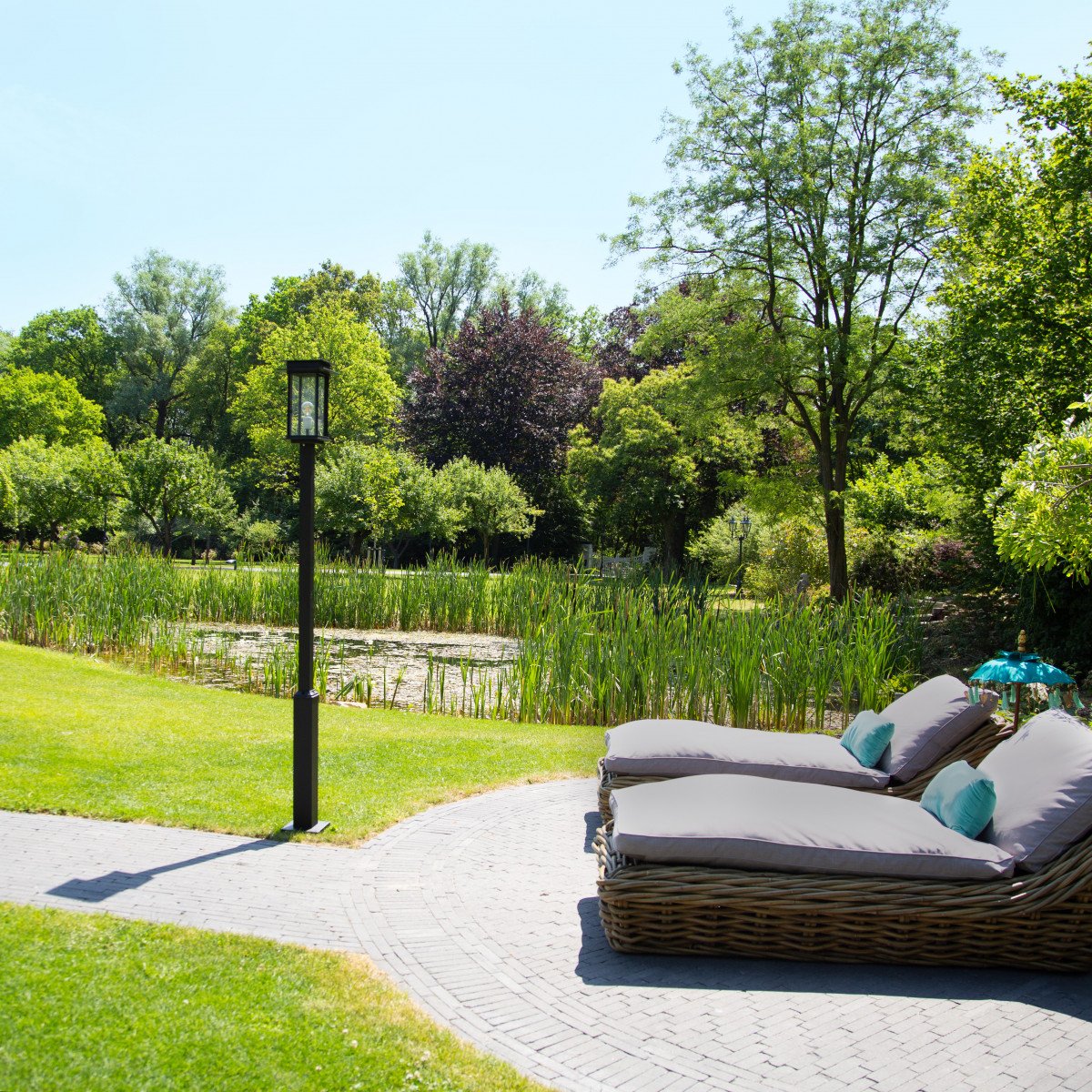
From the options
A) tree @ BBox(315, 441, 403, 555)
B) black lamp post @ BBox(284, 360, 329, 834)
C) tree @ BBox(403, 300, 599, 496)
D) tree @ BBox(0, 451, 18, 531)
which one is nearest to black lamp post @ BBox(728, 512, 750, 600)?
tree @ BBox(315, 441, 403, 555)

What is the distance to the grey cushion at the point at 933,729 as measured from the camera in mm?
4410

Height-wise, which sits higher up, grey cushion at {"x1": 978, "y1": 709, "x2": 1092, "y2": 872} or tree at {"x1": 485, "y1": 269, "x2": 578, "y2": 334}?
tree at {"x1": 485, "y1": 269, "x2": 578, "y2": 334}

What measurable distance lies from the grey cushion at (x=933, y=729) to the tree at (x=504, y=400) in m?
24.4

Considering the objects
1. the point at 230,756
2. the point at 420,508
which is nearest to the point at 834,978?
the point at 230,756

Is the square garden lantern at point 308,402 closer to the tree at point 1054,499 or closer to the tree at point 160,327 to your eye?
the tree at point 1054,499

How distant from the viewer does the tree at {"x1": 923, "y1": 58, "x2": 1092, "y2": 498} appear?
1136 centimetres

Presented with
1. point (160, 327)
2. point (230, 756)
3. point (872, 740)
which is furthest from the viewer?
point (160, 327)

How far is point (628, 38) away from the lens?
893cm

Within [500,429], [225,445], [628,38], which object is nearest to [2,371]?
[225,445]

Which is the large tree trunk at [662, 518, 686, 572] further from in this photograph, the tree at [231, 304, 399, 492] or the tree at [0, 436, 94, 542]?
the tree at [0, 436, 94, 542]

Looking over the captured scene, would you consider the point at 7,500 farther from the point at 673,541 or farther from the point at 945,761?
→ the point at 945,761

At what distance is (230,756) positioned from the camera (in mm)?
5688

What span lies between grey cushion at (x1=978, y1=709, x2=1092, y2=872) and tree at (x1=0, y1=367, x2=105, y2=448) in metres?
40.8

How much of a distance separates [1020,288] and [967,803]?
34.0 ft
